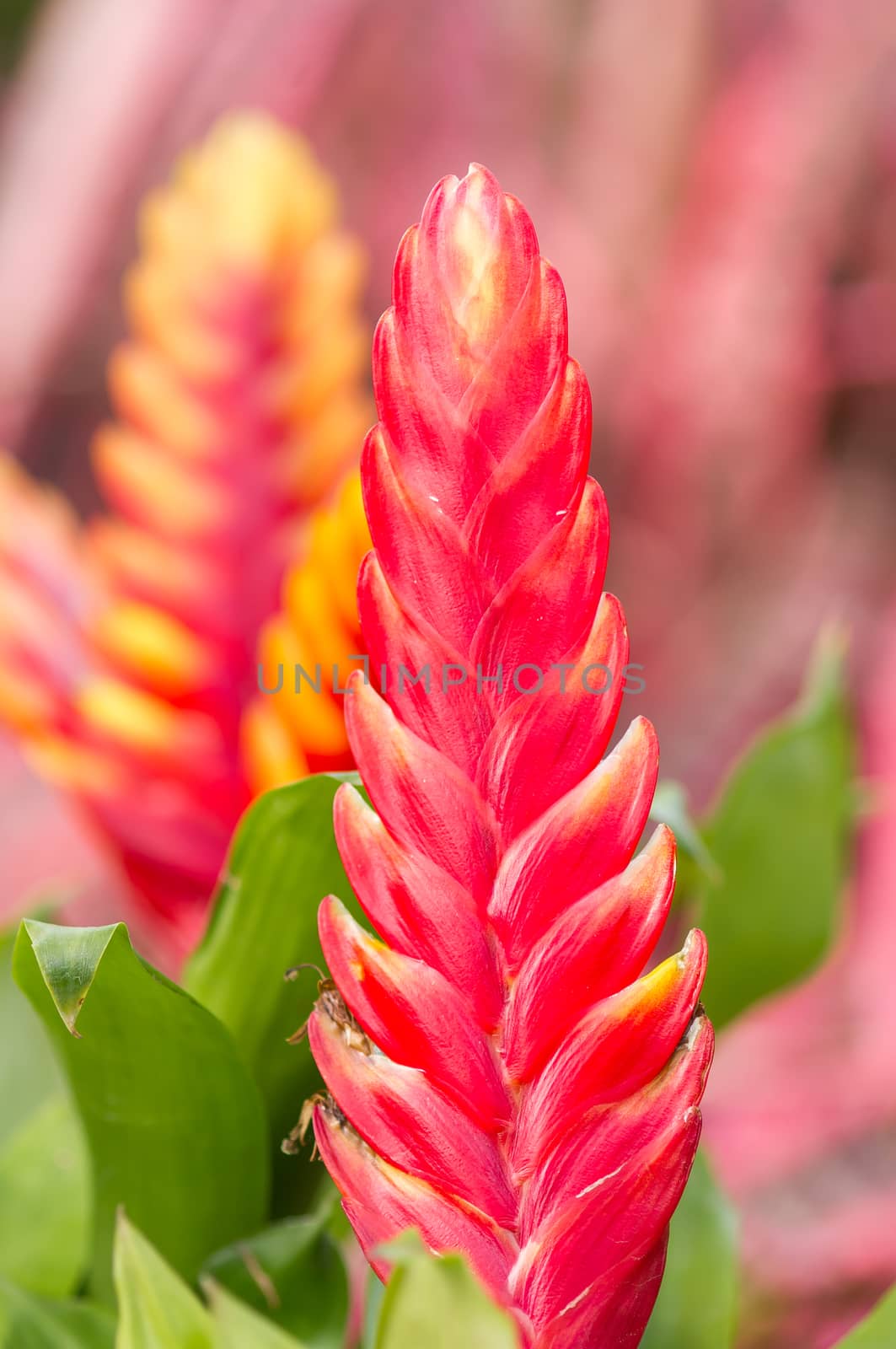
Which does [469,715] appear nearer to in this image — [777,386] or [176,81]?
[777,386]

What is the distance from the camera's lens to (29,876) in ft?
3.25

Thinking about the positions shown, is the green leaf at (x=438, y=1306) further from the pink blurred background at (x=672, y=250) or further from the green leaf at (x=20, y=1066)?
the pink blurred background at (x=672, y=250)

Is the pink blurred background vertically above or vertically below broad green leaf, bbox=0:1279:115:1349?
above

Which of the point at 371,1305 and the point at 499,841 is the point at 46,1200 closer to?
the point at 371,1305

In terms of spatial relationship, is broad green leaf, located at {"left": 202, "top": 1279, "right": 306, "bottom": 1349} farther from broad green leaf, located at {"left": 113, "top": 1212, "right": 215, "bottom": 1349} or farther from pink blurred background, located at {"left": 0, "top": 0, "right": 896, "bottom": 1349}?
pink blurred background, located at {"left": 0, "top": 0, "right": 896, "bottom": 1349}

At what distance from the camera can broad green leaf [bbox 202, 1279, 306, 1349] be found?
0.19 metres

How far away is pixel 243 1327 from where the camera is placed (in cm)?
19

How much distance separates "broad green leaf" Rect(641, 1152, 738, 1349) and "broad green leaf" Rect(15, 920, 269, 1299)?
0.33ft

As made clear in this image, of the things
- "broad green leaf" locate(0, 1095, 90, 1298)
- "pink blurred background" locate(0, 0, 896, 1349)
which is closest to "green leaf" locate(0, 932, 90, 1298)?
"broad green leaf" locate(0, 1095, 90, 1298)

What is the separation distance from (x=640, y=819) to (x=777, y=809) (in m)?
0.18

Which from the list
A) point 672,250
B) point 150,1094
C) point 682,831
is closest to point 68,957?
point 150,1094

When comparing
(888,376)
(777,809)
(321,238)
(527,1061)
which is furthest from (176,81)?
(527,1061)

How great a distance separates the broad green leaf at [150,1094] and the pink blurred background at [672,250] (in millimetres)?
614

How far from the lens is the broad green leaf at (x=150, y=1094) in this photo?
0.73ft
